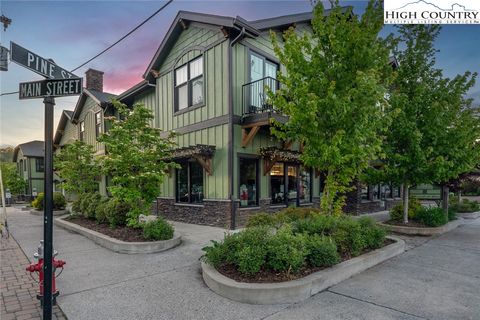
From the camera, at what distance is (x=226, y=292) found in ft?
13.8

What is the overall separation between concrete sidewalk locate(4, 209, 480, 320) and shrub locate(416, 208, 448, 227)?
8.56ft

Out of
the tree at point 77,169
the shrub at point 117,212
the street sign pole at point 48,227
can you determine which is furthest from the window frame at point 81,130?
the street sign pole at point 48,227

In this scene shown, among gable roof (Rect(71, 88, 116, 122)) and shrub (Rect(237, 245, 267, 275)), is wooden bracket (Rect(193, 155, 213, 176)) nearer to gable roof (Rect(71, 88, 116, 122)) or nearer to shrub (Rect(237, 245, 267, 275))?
shrub (Rect(237, 245, 267, 275))

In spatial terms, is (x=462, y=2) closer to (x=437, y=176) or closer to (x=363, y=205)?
(x=437, y=176)

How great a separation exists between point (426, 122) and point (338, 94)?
4.25 meters

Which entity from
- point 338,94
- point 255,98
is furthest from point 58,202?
point 338,94

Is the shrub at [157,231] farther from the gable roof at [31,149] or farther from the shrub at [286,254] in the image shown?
the gable roof at [31,149]

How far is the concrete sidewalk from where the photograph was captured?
146 inches

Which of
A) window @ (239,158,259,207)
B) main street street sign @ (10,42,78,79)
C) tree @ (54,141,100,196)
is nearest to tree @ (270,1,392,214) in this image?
window @ (239,158,259,207)

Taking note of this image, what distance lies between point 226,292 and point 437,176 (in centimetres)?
767

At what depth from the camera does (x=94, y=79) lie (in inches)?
759

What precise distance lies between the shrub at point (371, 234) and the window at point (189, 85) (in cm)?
715

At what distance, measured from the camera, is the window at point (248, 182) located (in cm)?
1009

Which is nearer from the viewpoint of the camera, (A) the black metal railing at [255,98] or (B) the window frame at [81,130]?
(A) the black metal railing at [255,98]
